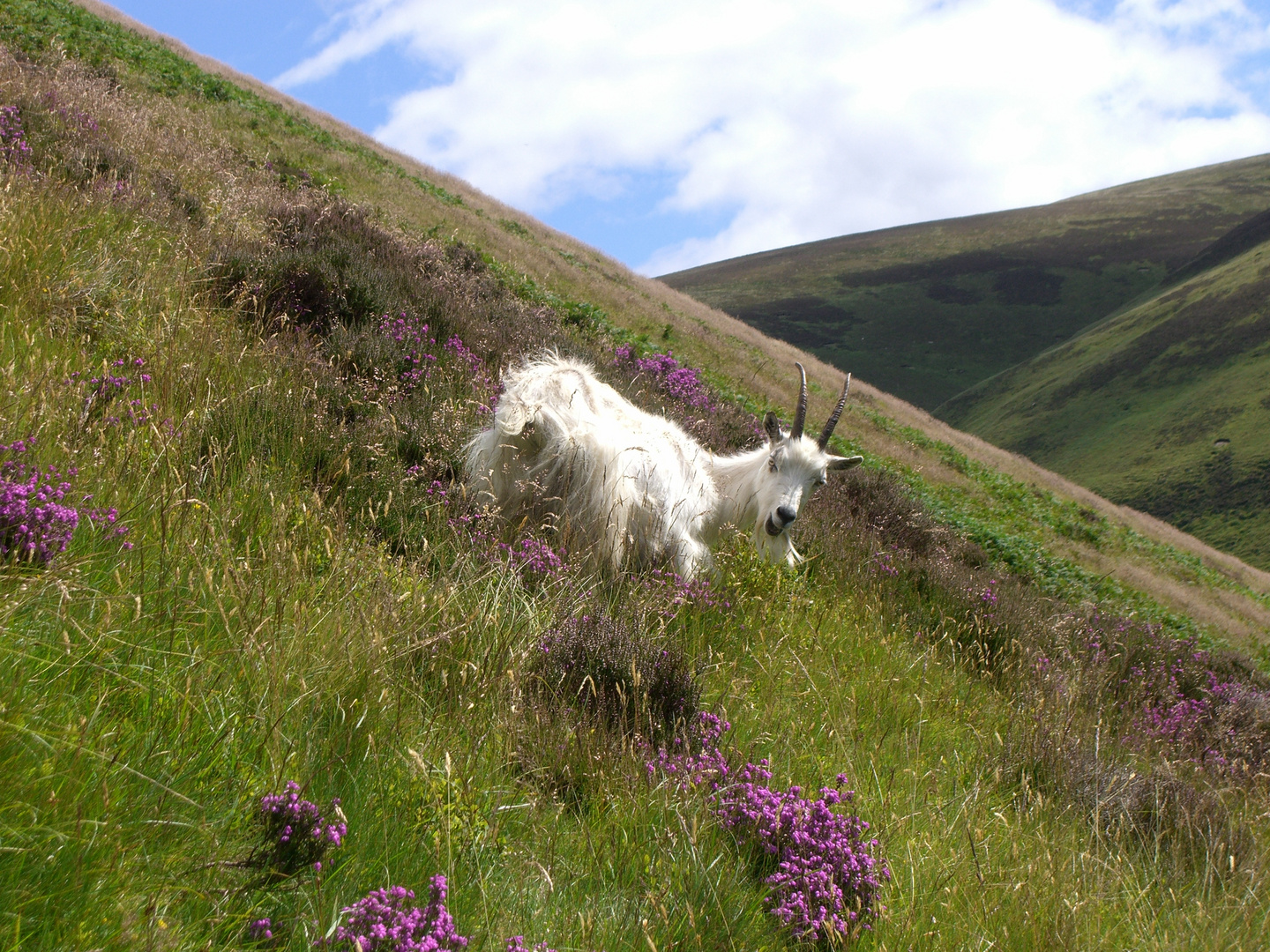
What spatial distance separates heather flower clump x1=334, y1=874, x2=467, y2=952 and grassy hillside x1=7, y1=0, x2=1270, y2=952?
0.01 metres

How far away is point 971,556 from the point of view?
10.6m

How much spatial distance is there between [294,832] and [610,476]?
359 cm

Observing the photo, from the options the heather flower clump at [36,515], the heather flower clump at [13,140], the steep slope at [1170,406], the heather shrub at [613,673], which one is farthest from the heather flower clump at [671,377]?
the steep slope at [1170,406]

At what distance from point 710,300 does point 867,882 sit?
412ft

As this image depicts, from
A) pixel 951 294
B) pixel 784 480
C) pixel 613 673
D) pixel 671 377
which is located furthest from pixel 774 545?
pixel 951 294

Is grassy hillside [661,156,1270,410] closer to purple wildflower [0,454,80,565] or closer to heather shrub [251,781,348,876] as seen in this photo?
purple wildflower [0,454,80,565]

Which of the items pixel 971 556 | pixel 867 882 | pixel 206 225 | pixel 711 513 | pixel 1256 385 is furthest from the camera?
pixel 1256 385

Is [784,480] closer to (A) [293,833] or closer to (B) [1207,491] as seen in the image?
(A) [293,833]

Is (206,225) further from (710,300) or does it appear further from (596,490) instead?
(710,300)

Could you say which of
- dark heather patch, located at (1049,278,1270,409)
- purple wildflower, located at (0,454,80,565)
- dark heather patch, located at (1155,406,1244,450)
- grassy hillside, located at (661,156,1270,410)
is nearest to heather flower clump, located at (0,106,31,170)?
purple wildflower, located at (0,454,80,565)

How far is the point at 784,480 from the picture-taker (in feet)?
19.5

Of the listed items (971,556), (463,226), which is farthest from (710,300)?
(971,556)

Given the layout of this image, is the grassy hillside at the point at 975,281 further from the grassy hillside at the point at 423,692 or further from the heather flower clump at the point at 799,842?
the heather flower clump at the point at 799,842

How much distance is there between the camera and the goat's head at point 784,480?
5.74 m
